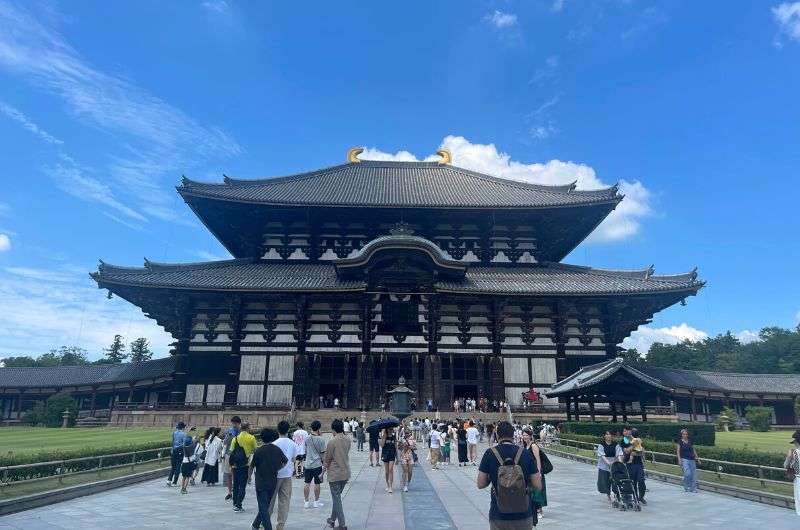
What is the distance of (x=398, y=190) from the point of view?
40.2 meters

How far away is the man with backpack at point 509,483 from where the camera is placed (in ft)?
16.9

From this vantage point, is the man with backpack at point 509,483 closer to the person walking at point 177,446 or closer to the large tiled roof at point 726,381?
the person walking at point 177,446

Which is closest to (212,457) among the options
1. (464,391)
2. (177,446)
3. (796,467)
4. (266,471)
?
(177,446)

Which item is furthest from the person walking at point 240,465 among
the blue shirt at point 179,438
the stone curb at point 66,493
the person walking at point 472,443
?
the person walking at point 472,443

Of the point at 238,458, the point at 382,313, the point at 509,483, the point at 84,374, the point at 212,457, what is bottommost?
the point at 212,457

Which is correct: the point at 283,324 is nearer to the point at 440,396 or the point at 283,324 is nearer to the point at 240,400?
the point at 240,400

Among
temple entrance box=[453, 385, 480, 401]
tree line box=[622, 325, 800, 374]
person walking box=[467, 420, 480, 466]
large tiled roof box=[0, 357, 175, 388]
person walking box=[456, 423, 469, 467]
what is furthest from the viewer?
Answer: tree line box=[622, 325, 800, 374]

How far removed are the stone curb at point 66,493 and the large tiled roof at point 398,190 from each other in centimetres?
2284

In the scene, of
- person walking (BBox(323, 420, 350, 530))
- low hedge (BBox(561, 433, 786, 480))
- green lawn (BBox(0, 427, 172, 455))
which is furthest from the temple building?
person walking (BBox(323, 420, 350, 530))

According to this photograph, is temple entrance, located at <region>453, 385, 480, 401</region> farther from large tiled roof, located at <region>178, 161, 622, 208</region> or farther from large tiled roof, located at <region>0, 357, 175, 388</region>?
large tiled roof, located at <region>0, 357, 175, 388</region>

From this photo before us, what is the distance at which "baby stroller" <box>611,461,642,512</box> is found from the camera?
409 inches

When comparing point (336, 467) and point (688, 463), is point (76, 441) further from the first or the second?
point (688, 463)

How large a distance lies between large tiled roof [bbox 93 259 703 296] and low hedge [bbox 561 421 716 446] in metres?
10.1

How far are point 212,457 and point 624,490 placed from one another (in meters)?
10.4
